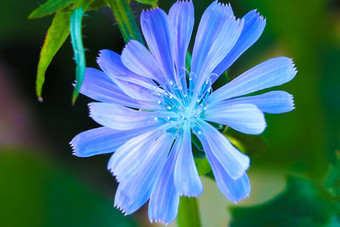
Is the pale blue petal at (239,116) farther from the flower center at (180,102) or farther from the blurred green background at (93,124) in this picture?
the blurred green background at (93,124)

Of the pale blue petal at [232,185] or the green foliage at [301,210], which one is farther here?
the green foliage at [301,210]

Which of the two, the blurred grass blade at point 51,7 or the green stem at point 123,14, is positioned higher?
the blurred grass blade at point 51,7

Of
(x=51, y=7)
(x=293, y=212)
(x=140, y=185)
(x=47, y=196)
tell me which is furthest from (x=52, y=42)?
(x=47, y=196)

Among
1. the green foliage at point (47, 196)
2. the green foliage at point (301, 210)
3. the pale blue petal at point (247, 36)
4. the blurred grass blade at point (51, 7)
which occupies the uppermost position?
the blurred grass blade at point (51, 7)

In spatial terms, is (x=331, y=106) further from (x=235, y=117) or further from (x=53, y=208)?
(x=235, y=117)

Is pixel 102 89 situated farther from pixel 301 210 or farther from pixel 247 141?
A: pixel 301 210

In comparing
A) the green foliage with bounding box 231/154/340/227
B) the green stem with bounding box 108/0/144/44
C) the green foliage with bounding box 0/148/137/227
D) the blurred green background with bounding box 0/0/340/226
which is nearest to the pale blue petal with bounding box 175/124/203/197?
the green stem with bounding box 108/0/144/44

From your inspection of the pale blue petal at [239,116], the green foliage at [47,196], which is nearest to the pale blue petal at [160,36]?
the pale blue petal at [239,116]
